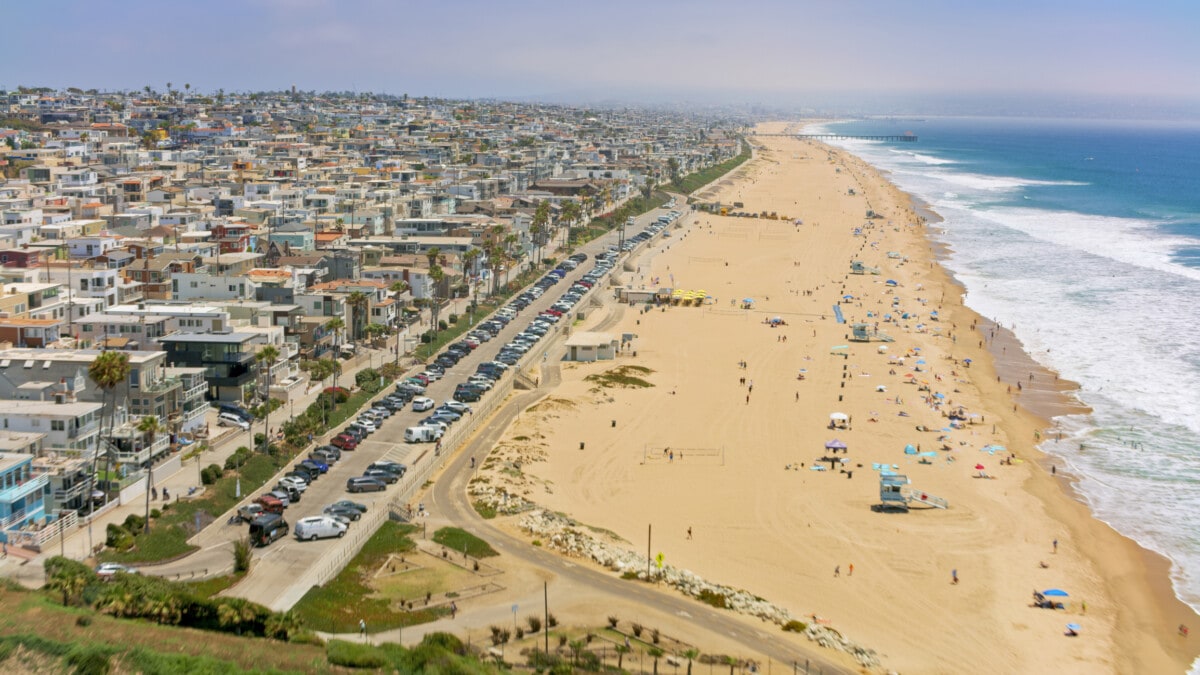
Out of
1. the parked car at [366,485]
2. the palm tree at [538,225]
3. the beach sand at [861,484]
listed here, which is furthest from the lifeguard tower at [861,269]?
the parked car at [366,485]

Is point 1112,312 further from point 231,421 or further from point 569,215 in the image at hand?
point 231,421

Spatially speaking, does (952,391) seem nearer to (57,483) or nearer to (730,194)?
(57,483)

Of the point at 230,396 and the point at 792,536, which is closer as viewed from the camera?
the point at 792,536

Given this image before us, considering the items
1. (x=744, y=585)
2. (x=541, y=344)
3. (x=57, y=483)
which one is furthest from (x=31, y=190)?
(x=744, y=585)

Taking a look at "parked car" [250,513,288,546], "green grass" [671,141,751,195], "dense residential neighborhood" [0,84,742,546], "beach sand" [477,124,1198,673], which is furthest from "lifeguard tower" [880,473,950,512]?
"green grass" [671,141,751,195]

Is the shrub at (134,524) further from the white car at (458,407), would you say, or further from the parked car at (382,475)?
the white car at (458,407)

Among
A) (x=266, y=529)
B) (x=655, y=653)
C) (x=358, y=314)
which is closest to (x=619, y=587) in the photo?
(x=655, y=653)
